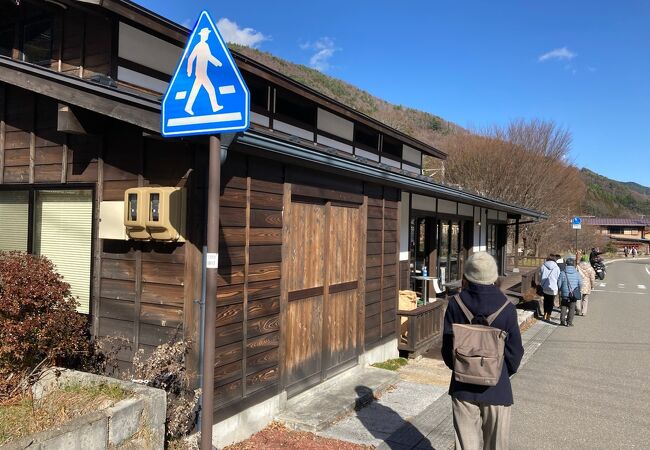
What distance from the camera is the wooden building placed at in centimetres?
413

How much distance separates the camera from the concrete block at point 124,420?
3.02 metres

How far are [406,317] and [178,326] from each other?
16.3 feet

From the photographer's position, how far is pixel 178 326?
4078mm

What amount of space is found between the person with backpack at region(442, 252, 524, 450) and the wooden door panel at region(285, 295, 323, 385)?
6.96 ft

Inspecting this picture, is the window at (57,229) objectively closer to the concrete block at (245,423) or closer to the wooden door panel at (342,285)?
the concrete block at (245,423)

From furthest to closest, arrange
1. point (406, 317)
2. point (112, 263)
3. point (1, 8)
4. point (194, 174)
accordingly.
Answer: point (406, 317) < point (1, 8) < point (112, 263) < point (194, 174)

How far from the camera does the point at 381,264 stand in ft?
24.3

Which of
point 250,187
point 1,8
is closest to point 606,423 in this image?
point 250,187

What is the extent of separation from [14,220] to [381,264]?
4805mm

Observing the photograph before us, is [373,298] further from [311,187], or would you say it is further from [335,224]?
[311,187]

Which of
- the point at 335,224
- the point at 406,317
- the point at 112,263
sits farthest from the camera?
the point at 406,317

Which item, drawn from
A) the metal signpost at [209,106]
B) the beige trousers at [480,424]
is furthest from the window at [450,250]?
the metal signpost at [209,106]

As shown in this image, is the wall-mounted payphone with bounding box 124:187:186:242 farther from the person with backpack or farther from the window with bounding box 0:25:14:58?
the window with bounding box 0:25:14:58

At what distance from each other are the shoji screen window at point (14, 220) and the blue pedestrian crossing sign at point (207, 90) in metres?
3.38
